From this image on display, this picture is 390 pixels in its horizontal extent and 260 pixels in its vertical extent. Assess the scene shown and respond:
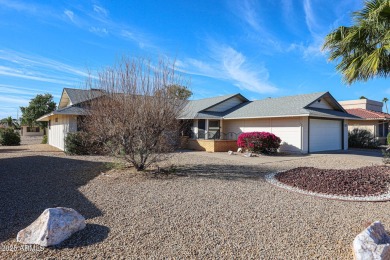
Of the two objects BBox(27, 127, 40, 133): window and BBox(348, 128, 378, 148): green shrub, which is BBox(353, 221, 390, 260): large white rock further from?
BBox(27, 127, 40, 133): window

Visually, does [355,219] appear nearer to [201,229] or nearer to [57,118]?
[201,229]

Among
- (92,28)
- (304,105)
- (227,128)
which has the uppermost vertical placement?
(92,28)

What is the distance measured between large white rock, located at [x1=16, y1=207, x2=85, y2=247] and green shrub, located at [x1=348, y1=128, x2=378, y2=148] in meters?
23.9

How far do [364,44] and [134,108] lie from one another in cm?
824

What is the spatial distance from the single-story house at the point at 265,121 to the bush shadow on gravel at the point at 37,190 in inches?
219

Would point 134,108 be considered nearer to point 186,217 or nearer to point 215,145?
point 186,217

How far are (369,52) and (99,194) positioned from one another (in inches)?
381

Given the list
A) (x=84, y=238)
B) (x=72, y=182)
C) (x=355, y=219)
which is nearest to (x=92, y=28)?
(x=72, y=182)

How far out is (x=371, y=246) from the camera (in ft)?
10.5

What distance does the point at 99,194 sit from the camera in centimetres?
645

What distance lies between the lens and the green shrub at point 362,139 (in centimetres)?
2122

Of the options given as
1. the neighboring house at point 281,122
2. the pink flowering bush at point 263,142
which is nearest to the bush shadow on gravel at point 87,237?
the neighboring house at point 281,122

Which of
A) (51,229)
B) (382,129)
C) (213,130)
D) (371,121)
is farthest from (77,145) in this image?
(382,129)

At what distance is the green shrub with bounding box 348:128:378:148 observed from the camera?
69.6 feet
